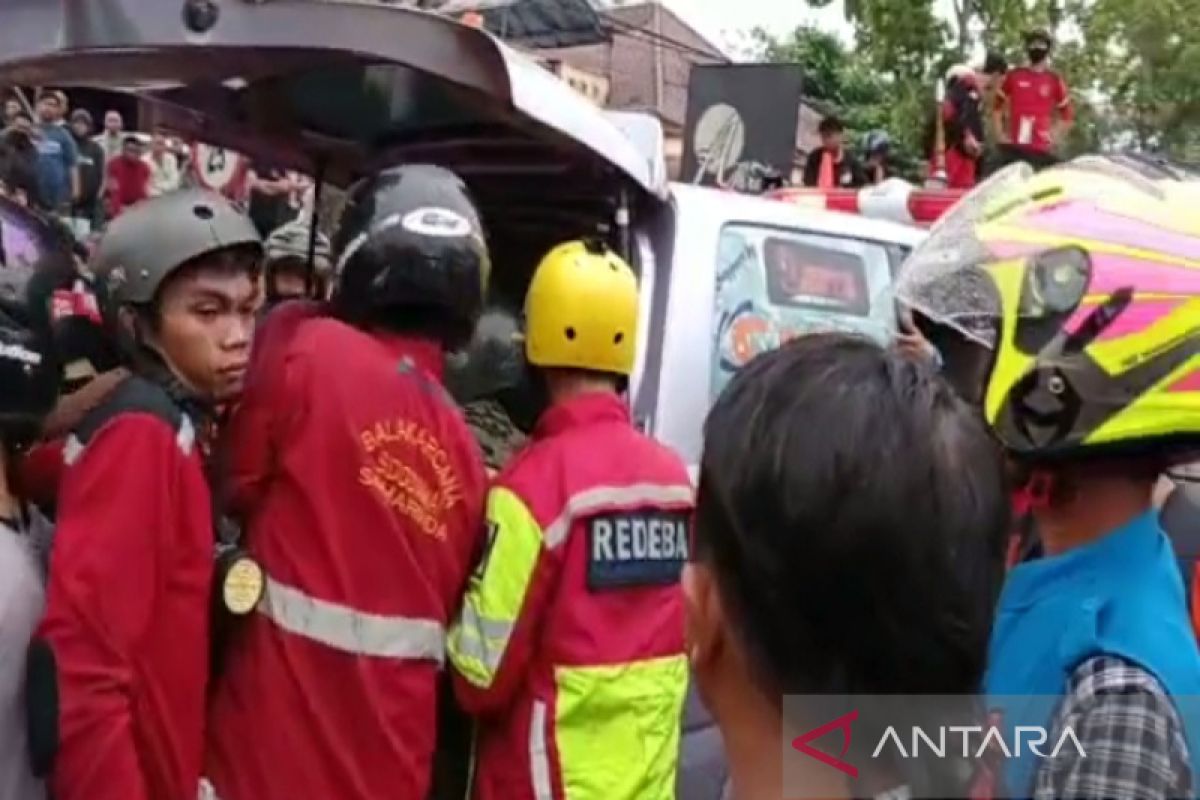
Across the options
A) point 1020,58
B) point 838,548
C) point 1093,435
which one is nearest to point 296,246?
point 1093,435

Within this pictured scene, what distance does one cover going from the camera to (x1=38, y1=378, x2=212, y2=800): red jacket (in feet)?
10.2

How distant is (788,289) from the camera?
557 cm

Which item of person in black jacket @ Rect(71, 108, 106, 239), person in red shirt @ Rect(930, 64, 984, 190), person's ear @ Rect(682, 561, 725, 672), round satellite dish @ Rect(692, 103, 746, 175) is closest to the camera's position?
person's ear @ Rect(682, 561, 725, 672)

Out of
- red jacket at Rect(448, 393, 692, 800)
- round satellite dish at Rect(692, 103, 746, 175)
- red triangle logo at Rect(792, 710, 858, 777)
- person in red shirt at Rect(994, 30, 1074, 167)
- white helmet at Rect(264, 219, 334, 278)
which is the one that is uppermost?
person in red shirt at Rect(994, 30, 1074, 167)

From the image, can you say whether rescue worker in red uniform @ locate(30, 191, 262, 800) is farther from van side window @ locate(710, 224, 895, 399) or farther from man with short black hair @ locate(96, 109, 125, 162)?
man with short black hair @ locate(96, 109, 125, 162)

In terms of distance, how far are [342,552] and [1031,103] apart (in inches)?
477

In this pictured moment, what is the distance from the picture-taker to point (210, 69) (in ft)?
12.9

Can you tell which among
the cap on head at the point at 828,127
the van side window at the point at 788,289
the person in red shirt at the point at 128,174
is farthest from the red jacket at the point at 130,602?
the cap on head at the point at 828,127

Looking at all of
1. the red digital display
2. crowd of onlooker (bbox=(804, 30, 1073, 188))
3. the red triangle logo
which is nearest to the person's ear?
the red triangle logo

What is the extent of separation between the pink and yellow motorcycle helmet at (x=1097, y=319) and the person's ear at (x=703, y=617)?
0.58 meters

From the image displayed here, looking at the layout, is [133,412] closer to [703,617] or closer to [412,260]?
[412,260]

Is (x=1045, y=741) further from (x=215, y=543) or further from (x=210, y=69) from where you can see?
Answer: (x=210, y=69)

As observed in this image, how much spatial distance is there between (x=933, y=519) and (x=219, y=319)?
6.84 feet

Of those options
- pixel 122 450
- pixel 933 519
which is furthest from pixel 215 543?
pixel 933 519
